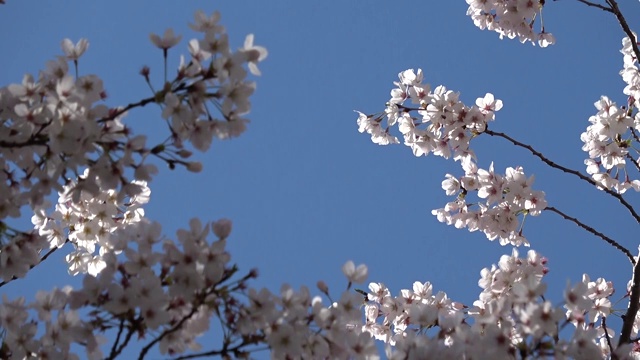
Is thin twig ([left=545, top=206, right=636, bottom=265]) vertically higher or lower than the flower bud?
higher

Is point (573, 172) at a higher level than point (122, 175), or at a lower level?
higher

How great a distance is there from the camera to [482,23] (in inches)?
291

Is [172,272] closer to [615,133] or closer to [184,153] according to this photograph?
[184,153]

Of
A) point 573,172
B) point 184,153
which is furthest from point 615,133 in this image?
point 184,153

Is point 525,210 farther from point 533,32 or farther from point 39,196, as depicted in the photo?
point 39,196

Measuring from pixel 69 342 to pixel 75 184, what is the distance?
81cm

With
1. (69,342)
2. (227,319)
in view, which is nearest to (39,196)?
(69,342)

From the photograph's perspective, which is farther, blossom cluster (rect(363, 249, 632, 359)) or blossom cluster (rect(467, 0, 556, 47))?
blossom cluster (rect(467, 0, 556, 47))

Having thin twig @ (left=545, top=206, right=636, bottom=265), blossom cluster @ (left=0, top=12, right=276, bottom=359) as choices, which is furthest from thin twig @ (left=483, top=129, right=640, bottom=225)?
blossom cluster @ (left=0, top=12, right=276, bottom=359)

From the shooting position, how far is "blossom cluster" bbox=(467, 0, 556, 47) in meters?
7.02

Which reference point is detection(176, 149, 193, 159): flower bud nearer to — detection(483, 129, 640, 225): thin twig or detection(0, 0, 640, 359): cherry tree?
detection(0, 0, 640, 359): cherry tree

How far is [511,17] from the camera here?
7129 millimetres

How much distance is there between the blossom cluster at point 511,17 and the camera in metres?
7.02

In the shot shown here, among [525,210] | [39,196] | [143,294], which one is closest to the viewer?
[143,294]
